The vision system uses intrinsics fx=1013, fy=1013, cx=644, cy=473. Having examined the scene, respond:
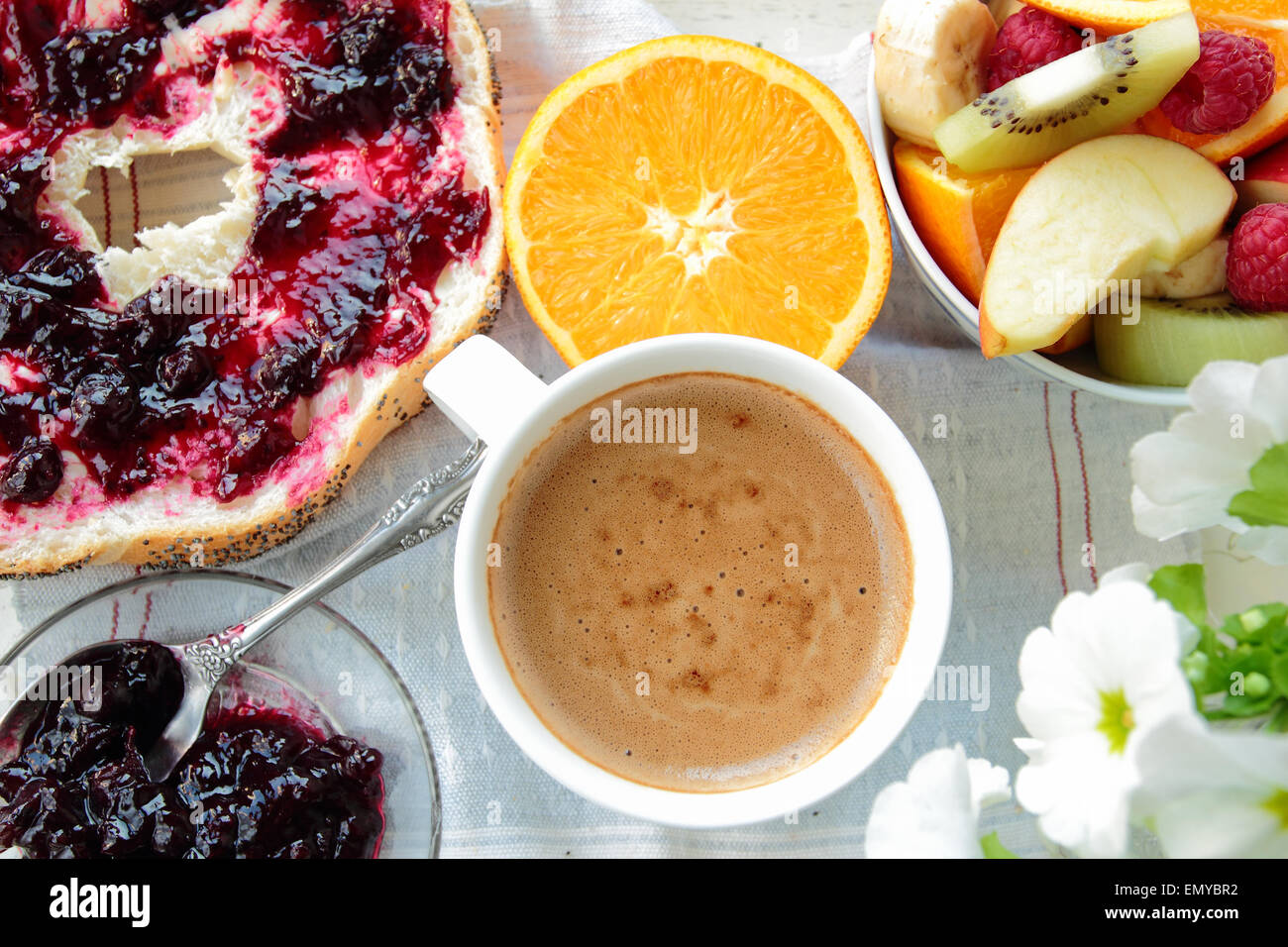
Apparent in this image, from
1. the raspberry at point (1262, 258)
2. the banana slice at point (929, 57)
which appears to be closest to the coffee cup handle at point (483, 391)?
the banana slice at point (929, 57)

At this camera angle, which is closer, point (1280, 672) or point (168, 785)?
point (1280, 672)

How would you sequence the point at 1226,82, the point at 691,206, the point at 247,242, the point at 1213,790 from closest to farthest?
the point at 1213,790
the point at 1226,82
the point at 691,206
the point at 247,242

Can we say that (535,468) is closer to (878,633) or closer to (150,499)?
(878,633)

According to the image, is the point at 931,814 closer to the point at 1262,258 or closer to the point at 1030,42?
the point at 1262,258

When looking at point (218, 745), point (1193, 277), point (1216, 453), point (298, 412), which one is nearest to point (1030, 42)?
point (1193, 277)

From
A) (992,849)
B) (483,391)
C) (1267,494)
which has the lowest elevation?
(992,849)
